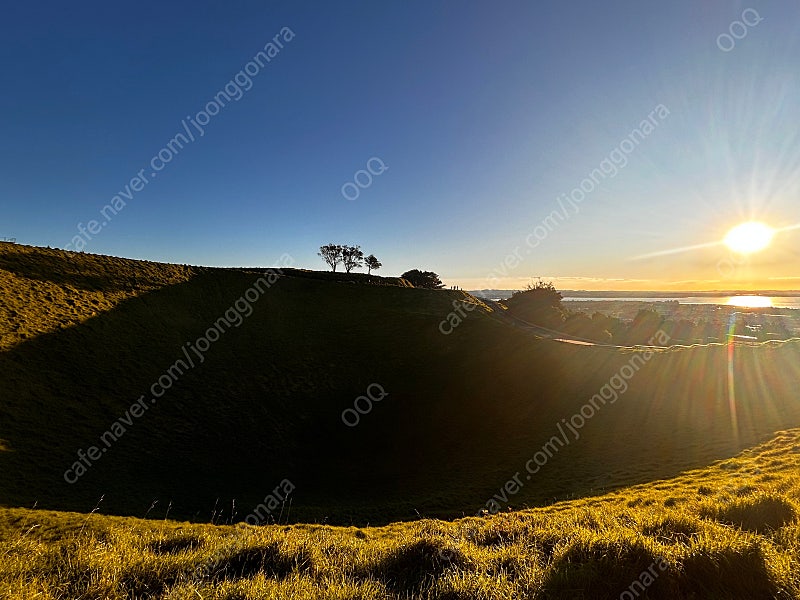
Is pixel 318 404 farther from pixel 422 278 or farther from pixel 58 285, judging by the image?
pixel 422 278

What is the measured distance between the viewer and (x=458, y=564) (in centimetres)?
643

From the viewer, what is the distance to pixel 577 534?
24.0ft

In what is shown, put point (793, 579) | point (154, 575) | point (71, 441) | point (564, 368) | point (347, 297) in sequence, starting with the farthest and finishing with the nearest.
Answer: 1. point (347, 297)
2. point (564, 368)
3. point (71, 441)
4. point (154, 575)
5. point (793, 579)

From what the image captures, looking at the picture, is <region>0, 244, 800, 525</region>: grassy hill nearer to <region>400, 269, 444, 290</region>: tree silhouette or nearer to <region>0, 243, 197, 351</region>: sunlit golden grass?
<region>0, 243, 197, 351</region>: sunlit golden grass

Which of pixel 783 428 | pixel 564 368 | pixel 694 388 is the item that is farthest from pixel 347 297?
pixel 783 428

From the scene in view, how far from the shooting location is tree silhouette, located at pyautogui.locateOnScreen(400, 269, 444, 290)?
321 ft

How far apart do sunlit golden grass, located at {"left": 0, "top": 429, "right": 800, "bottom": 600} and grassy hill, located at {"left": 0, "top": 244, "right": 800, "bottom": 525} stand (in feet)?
26.0

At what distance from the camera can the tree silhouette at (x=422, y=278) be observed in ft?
321

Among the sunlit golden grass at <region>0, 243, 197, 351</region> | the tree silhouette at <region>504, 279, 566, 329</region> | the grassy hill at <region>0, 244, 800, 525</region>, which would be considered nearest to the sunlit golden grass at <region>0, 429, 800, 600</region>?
the grassy hill at <region>0, 244, 800, 525</region>

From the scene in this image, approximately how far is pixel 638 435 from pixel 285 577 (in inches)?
1251

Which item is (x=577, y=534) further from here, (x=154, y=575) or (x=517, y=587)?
(x=154, y=575)

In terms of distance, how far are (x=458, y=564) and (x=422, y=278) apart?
305ft

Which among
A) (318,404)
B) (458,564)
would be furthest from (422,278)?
(458,564)

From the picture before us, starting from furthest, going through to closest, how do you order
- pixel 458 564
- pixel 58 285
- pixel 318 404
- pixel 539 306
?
pixel 539 306 < pixel 58 285 < pixel 318 404 < pixel 458 564
